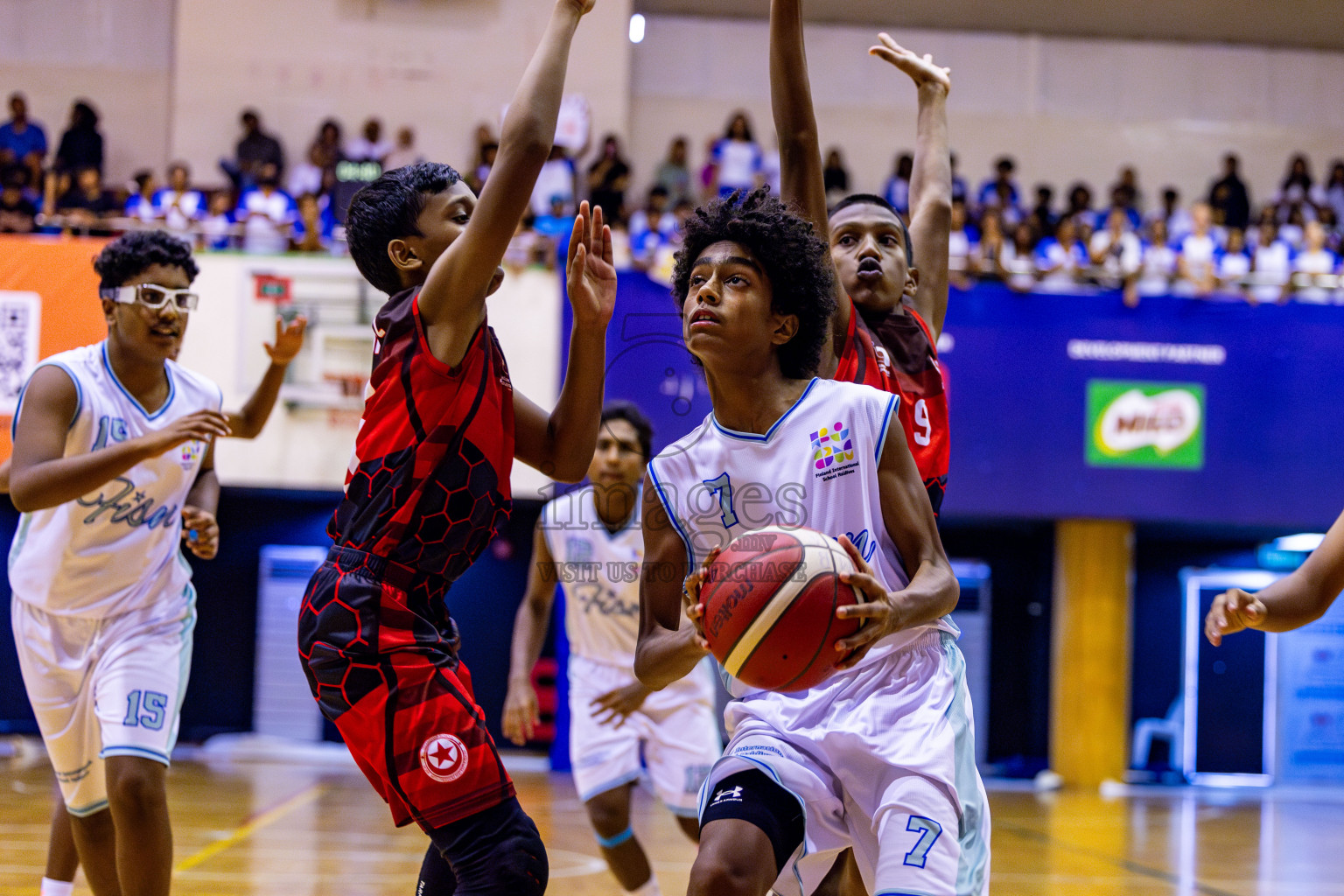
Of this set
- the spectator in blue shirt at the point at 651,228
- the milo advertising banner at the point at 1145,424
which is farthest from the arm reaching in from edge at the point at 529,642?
the milo advertising banner at the point at 1145,424

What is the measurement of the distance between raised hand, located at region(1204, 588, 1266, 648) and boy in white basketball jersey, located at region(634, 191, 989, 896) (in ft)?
1.96

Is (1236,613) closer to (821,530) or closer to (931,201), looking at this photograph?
(821,530)

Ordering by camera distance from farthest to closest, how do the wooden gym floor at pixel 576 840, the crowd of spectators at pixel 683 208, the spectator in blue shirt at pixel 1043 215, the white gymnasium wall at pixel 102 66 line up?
the white gymnasium wall at pixel 102 66, the spectator in blue shirt at pixel 1043 215, the crowd of spectators at pixel 683 208, the wooden gym floor at pixel 576 840

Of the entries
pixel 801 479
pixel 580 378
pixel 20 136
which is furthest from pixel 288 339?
pixel 20 136

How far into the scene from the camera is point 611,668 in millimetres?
6062

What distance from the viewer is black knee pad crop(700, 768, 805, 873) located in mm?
2674

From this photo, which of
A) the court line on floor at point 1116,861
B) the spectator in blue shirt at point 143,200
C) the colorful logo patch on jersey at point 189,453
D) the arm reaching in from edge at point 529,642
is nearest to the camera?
the colorful logo patch on jersey at point 189,453

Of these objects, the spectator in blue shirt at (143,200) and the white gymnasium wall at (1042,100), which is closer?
the spectator in blue shirt at (143,200)

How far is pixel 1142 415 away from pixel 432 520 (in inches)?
406

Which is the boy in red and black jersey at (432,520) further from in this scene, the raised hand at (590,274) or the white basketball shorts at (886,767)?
the white basketball shorts at (886,767)

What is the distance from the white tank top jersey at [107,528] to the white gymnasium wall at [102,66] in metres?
13.0

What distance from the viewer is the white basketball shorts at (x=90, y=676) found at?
410 cm

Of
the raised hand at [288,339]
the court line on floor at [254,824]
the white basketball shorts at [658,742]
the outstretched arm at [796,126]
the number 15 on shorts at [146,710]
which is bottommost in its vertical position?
the court line on floor at [254,824]

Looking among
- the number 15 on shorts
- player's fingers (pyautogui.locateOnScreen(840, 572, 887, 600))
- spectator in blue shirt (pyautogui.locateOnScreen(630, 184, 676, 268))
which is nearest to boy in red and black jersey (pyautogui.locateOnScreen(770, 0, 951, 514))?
player's fingers (pyautogui.locateOnScreen(840, 572, 887, 600))
